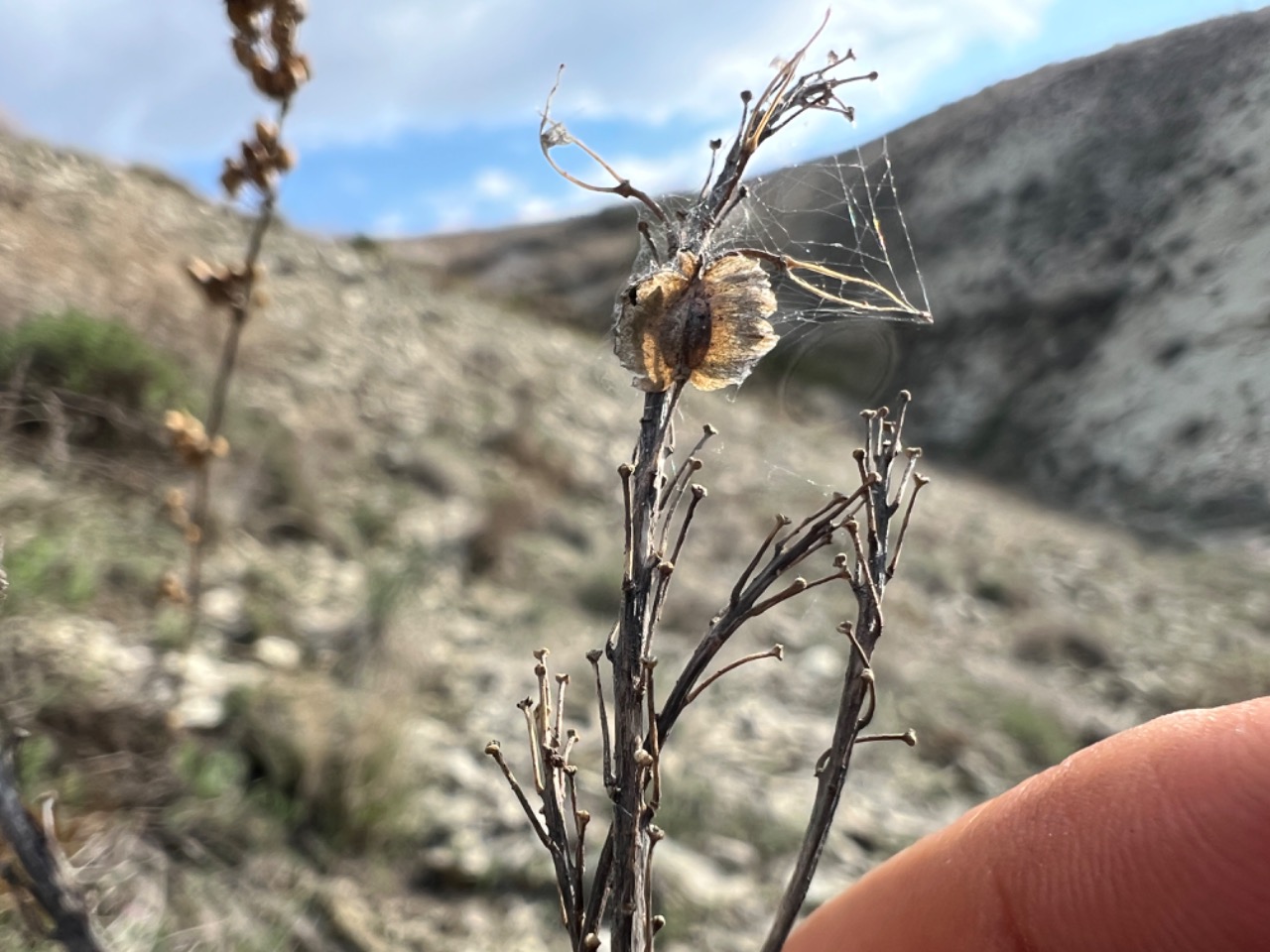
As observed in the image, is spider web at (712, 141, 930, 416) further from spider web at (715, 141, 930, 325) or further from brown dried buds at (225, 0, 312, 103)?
brown dried buds at (225, 0, 312, 103)

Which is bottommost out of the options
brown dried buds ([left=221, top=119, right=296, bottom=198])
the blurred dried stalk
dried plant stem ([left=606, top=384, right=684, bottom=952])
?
the blurred dried stalk

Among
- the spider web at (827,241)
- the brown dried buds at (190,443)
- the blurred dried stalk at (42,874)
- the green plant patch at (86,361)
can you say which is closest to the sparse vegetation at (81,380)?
the green plant patch at (86,361)

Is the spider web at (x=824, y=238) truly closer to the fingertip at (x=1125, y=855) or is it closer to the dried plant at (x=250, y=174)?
the fingertip at (x=1125, y=855)

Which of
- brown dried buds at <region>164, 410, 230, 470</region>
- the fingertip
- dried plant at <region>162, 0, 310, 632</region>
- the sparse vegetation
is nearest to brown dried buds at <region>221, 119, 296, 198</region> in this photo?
dried plant at <region>162, 0, 310, 632</region>

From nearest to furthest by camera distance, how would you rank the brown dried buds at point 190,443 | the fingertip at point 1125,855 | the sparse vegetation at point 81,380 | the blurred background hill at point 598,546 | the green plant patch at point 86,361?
the fingertip at point 1125,855, the blurred background hill at point 598,546, the brown dried buds at point 190,443, the sparse vegetation at point 81,380, the green plant patch at point 86,361

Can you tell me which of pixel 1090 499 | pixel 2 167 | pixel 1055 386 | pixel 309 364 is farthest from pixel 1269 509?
pixel 2 167

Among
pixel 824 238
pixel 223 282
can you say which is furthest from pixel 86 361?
pixel 824 238

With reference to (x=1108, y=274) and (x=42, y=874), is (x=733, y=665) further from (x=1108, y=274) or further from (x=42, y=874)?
(x=1108, y=274)
